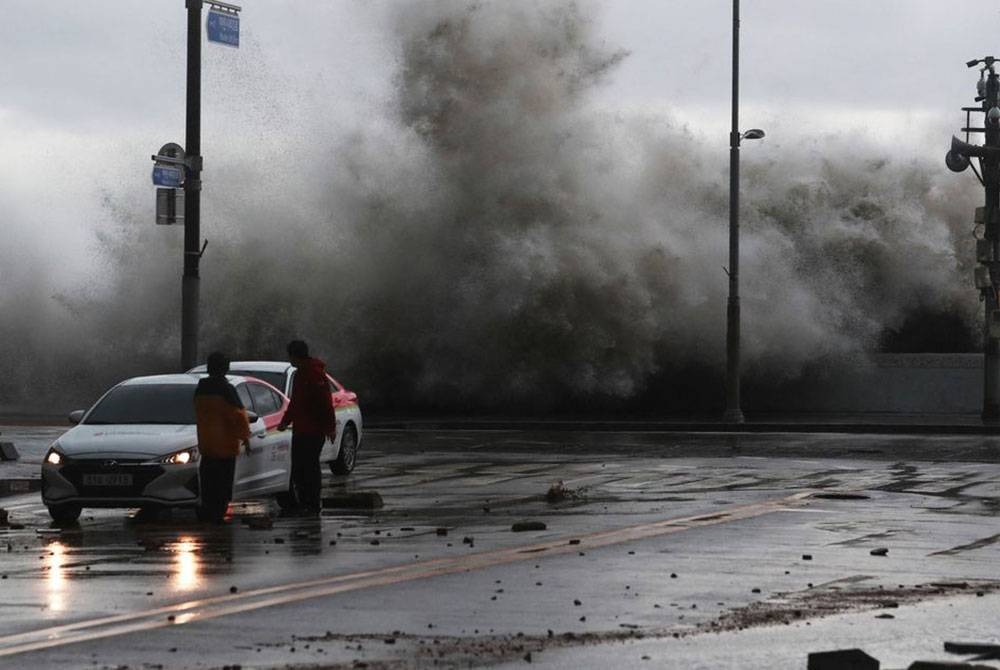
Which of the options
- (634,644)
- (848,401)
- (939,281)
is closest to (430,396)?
(848,401)

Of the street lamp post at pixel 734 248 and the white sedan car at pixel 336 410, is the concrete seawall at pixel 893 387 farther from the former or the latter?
the white sedan car at pixel 336 410

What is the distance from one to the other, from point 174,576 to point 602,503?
7104mm

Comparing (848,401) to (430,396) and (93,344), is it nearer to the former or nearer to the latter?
(430,396)

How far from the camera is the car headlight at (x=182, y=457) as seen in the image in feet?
55.5

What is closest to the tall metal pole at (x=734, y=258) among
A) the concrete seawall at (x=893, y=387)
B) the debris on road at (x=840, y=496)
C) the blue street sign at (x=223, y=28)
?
the concrete seawall at (x=893, y=387)

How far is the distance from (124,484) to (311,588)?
5960 mm

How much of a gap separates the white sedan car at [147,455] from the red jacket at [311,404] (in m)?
0.58

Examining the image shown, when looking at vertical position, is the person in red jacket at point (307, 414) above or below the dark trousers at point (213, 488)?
above

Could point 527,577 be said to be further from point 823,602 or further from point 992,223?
point 992,223

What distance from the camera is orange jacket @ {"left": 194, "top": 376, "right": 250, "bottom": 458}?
16.7 m

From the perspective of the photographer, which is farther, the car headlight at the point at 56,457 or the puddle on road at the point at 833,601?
the car headlight at the point at 56,457

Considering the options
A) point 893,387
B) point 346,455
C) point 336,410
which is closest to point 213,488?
point 336,410

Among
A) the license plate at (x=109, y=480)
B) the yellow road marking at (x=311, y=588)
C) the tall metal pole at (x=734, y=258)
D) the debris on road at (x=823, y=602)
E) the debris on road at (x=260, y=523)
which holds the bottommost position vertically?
the debris on road at (x=260, y=523)

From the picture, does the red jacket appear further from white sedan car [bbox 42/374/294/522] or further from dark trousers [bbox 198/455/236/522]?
dark trousers [bbox 198/455/236/522]
